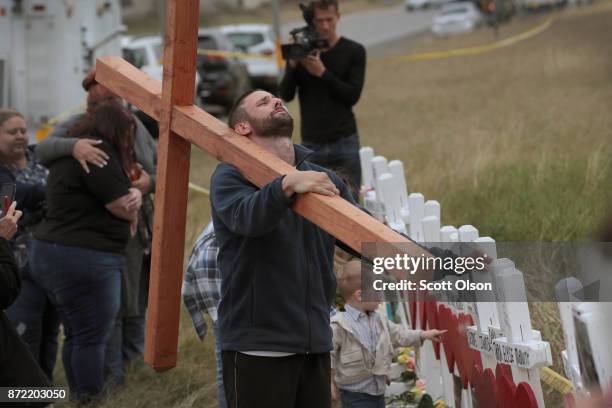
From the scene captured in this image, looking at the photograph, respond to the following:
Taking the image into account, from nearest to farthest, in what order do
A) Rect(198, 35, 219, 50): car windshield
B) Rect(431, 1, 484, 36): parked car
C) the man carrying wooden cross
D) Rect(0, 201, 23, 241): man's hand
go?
the man carrying wooden cross < Rect(0, 201, 23, 241): man's hand < Rect(198, 35, 219, 50): car windshield < Rect(431, 1, 484, 36): parked car

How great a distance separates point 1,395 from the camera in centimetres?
427

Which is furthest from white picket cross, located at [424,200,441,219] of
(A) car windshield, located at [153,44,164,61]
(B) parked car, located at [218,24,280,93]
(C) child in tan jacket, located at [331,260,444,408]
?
(B) parked car, located at [218,24,280,93]

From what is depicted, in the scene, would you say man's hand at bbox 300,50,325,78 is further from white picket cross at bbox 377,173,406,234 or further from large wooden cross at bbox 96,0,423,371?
large wooden cross at bbox 96,0,423,371

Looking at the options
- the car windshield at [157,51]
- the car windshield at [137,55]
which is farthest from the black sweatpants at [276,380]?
the car windshield at [157,51]

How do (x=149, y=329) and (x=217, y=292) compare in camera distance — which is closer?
(x=149, y=329)

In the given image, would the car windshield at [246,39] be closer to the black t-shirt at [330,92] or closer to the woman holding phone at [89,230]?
the black t-shirt at [330,92]

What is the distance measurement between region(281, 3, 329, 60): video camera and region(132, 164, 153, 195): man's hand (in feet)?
4.95

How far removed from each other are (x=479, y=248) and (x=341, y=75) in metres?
3.93

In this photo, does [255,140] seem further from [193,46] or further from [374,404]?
[374,404]

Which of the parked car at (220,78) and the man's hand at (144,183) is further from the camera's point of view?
the parked car at (220,78)

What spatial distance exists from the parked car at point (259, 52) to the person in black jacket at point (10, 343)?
18974 millimetres

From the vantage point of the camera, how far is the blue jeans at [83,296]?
18.9 feet

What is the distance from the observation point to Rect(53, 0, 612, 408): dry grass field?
253 inches

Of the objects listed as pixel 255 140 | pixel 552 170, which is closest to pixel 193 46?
pixel 255 140
